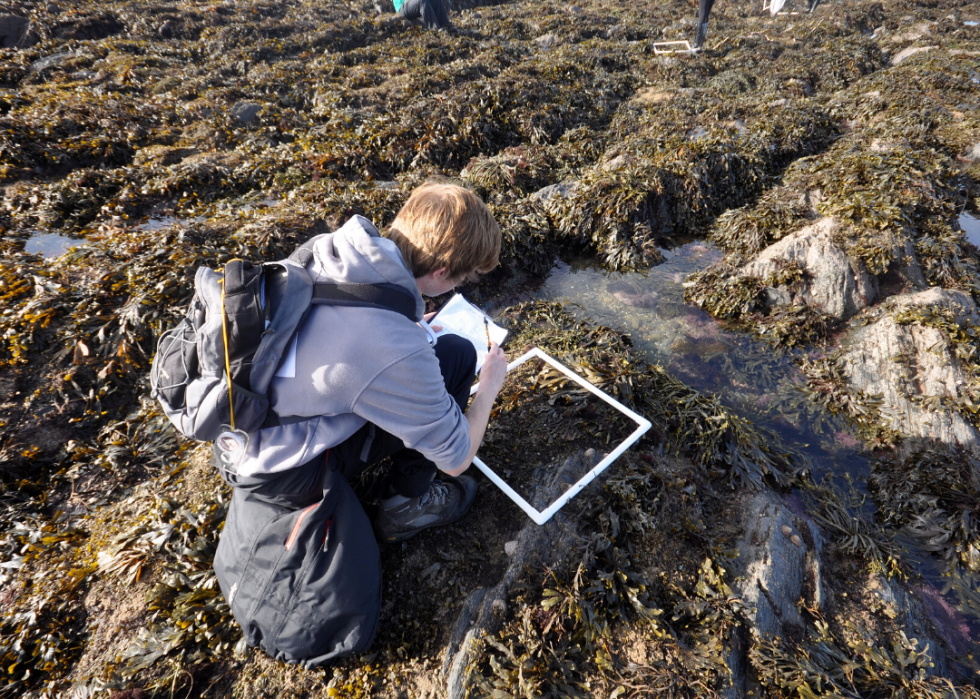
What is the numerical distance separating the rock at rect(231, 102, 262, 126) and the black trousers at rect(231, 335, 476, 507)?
771 centimetres

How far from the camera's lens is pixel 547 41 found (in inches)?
475

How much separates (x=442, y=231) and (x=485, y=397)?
2.72 feet

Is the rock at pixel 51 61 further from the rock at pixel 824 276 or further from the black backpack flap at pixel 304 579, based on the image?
the rock at pixel 824 276

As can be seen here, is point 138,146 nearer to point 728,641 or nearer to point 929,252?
point 728,641

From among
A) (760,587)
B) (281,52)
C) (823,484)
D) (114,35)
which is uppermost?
(114,35)

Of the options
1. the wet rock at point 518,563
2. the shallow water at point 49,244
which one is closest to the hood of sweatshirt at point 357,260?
the wet rock at point 518,563

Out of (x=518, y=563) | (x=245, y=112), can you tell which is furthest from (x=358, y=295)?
(x=245, y=112)

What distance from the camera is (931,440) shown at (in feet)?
11.2

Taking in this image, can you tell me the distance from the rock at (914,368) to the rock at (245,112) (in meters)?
9.32

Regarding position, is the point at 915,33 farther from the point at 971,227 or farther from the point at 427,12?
the point at 427,12

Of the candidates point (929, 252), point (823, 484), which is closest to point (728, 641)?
point (823, 484)

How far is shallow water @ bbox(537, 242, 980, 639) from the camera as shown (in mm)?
3445

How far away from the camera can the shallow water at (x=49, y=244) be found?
4789 millimetres

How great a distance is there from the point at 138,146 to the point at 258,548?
7823 mm
